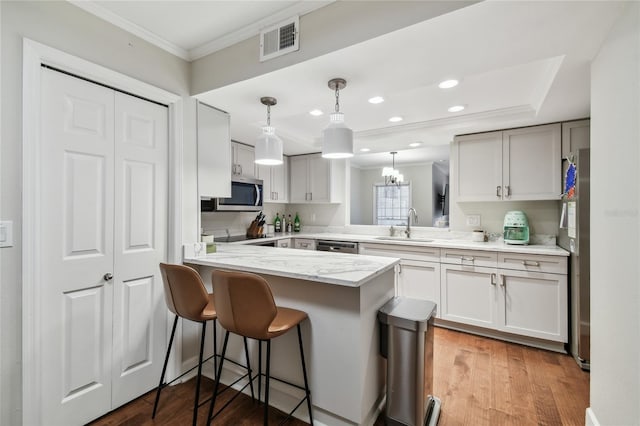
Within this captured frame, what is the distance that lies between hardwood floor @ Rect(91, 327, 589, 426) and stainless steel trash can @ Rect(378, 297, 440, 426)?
0.73ft

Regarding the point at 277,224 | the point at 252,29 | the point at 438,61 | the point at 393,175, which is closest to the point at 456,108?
the point at 438,61

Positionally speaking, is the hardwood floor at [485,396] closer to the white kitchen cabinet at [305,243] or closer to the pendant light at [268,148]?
the pendant light at [268,148]

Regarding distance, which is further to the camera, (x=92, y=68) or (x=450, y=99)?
(x=450, y=99)

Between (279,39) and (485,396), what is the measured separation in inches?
105

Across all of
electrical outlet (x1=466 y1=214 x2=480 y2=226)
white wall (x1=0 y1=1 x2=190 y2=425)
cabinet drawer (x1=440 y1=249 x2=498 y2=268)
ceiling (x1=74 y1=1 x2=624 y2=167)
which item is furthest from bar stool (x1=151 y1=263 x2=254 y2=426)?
electrical outlet (x1=466 y1=214 x2=480 y2=226)

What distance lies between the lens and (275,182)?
4508mm

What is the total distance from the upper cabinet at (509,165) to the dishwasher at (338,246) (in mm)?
1393

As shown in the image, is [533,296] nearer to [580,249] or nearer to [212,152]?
[580,249]

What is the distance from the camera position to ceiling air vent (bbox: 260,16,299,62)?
65.5 inches

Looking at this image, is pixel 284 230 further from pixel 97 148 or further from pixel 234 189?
pixel 97 148

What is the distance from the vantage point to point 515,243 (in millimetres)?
3020

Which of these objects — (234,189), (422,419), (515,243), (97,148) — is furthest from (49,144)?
(515,243)

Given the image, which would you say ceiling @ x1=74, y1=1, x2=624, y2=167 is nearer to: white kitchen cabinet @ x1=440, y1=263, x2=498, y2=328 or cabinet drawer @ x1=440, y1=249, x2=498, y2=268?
cabinet drawer @ x1=440, y1=249, x2=498, y2=268

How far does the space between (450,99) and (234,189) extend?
2435mm
